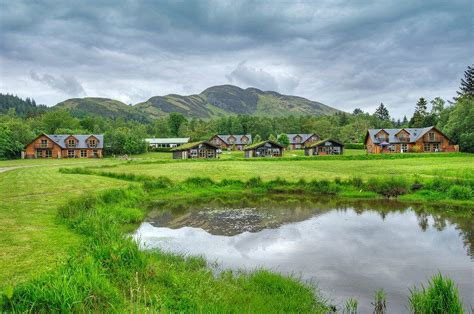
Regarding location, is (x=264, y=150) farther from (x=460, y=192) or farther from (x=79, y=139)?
(x=460, y=192)

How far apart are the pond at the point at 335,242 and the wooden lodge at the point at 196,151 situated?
191ft

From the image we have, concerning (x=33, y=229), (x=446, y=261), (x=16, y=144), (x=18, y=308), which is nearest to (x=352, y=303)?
(x=446, y=261)

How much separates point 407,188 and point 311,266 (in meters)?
20.8

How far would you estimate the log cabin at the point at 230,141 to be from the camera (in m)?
132

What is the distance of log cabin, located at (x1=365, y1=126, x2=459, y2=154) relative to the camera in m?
87.1

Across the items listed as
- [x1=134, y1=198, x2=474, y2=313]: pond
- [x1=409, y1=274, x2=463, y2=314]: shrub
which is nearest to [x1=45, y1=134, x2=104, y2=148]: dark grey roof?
[x1=134, y1=198, x2=474, y2=313]: pond

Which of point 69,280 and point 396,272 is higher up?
point 69,280

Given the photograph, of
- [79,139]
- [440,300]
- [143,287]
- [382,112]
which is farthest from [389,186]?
[382,112]

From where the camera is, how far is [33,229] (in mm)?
15180

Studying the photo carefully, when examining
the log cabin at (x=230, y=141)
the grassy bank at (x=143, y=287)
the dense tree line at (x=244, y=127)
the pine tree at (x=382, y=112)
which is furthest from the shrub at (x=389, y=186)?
the pine tree at (x=382, y=112)

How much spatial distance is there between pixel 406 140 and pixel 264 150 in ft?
119

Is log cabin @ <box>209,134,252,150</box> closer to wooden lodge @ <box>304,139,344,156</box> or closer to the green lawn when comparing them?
wooden lodge @ <box>304,139,344,156</box>

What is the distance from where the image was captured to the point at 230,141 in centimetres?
13362

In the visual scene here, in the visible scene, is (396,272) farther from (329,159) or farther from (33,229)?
(329,159)
